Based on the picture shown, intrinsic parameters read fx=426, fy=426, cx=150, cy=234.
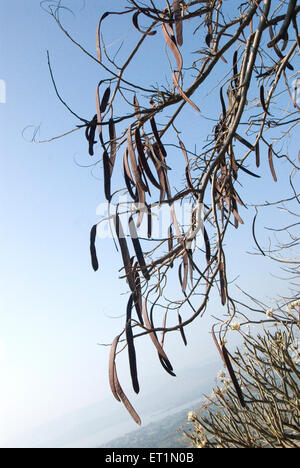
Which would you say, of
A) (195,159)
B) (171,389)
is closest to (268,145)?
(195,159)

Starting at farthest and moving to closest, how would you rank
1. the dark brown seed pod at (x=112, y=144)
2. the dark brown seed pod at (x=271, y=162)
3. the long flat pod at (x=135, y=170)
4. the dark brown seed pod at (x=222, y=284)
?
the dark brown seed pod at (x=271, y=162), the dark brown seed pod at (x=112, y=144), the long flat pod at (x=135, y=170), the dark brown seed pod at (x=222, y=284)

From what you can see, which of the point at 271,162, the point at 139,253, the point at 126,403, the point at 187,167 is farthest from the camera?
the point at 271,162

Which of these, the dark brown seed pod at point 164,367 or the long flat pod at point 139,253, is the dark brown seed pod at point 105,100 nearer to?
the long flat pod at point 139,253

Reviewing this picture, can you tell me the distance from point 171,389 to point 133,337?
9854 cm

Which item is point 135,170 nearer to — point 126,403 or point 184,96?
point 184,96

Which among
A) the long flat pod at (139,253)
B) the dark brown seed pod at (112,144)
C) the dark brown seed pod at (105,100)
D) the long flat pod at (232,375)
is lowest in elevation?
the long flat pod at (232,375)

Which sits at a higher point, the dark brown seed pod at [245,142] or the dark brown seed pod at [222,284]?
the dark brown seed pod at [245,142]

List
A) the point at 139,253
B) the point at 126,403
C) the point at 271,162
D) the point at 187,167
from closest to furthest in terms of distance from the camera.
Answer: the point at 126,403 < the point at 139,253 < the point at 187,167 < the point at 271,162

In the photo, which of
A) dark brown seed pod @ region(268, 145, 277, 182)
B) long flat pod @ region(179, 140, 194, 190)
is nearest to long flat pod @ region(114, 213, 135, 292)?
long flat pod @ region(179, 140, 194, 190)

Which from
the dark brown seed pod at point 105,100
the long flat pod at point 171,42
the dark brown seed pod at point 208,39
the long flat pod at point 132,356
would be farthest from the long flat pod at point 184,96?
the long flat pod at point 132,356

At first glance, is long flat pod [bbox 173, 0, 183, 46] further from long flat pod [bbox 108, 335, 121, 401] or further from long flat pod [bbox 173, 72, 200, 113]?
long flat pod [bbox 108, 335, 121, 401]

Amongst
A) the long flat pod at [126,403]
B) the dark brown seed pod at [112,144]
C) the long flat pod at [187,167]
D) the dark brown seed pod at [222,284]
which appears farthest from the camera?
the long flat pod at [187,167]

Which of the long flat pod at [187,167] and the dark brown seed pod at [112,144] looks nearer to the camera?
the dark brown seed pod at [112,144]

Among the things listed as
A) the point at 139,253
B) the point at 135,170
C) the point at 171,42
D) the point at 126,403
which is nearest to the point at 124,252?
the point at 139,253
